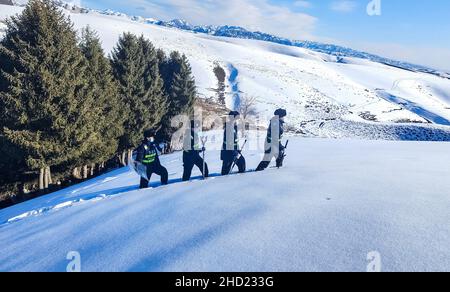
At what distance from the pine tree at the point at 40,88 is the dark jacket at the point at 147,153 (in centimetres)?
926

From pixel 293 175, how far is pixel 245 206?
292 cm

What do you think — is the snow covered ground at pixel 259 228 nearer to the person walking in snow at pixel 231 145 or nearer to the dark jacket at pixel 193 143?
the dark jacket at pixel 193 143

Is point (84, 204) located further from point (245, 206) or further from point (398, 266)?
point (398, 266)

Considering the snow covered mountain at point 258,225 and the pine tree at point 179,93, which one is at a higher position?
the pine tree at point 179,93

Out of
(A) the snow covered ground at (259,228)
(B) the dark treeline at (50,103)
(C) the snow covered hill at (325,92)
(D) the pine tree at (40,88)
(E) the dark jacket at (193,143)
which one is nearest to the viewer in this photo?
(A) the snow covered ground at (259,228)

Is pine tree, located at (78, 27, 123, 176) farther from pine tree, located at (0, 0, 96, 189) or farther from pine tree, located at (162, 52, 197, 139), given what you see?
→ pine tree, located at (162, 52, 197, 139)

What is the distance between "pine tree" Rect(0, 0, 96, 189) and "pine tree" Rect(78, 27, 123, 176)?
268 cm

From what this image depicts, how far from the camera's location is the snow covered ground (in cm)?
410

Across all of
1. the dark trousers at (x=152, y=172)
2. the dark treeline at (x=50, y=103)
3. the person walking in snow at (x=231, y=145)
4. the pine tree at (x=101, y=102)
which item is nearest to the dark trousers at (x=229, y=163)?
the person walking in snow at (x=231, y=145)

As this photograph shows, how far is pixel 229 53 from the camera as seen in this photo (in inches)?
3885

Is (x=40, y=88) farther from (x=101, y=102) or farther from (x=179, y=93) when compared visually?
(x=179, y=93)

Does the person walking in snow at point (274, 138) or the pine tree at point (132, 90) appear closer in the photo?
the person walking in snow at point (274, 138)

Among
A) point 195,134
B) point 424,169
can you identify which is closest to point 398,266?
point 424,169

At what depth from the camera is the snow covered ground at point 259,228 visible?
4.10m
